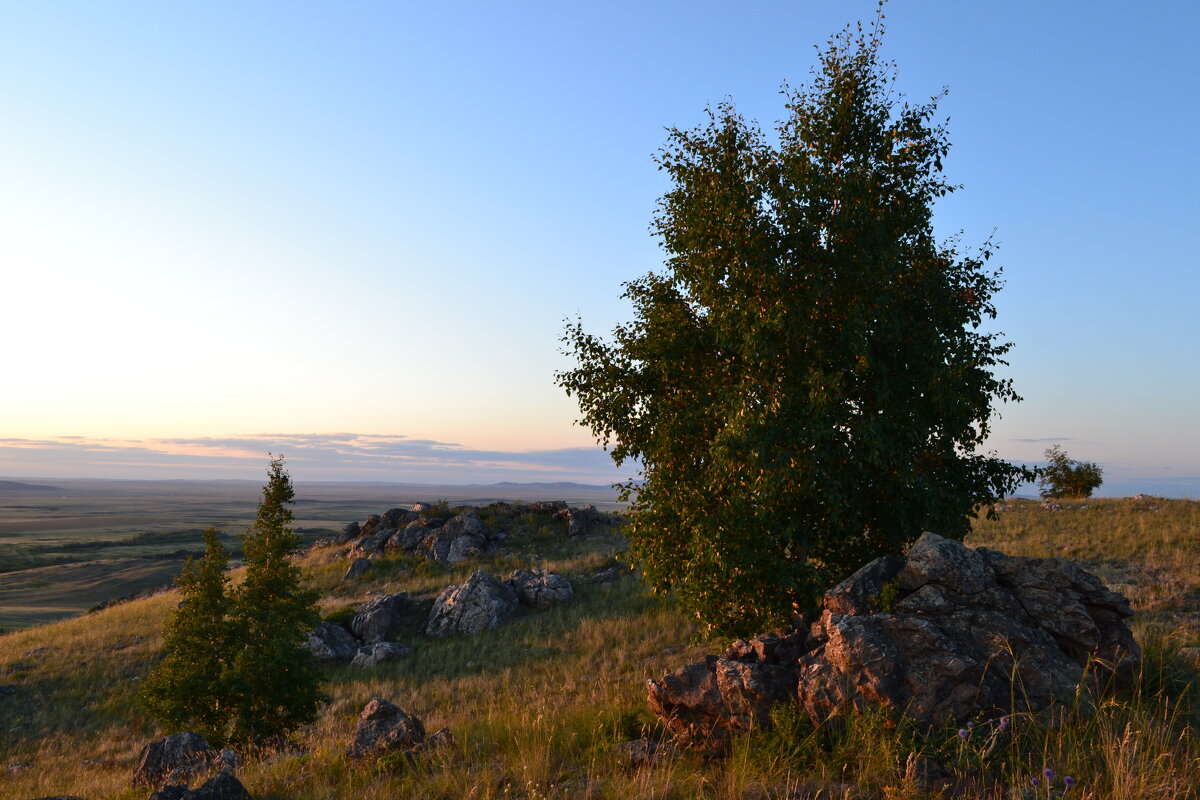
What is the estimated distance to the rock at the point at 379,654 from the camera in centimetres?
2652

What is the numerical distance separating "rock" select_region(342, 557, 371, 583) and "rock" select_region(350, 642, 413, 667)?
12816 mm

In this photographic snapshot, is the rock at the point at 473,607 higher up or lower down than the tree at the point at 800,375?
lower down

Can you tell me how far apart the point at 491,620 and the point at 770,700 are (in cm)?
2113

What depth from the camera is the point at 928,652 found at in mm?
9359

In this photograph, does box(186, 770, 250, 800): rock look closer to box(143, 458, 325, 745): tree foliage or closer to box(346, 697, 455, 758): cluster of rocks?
box(346, 697, 455, 758): cluster of rocks

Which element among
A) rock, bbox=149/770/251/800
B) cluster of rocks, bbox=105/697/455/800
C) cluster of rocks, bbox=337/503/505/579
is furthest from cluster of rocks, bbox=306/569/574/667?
rock, bbox=149/770/251/800

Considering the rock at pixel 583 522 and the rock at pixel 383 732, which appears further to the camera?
the rock at pixel 583 522

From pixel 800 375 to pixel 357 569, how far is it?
3384 centimetres

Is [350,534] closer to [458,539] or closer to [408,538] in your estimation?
[408,538]

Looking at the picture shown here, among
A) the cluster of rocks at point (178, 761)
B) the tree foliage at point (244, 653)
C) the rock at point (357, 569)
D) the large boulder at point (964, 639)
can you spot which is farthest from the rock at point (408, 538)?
the large boulder at point (964, 639)

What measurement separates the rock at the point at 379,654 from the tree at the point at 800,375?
15.9 m

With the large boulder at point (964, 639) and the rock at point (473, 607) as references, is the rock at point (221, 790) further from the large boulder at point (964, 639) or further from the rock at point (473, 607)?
the rock at point (473, 607)

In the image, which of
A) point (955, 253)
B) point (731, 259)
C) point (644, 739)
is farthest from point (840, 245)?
point (644, 739)

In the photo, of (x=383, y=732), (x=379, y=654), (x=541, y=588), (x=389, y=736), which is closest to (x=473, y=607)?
(x=541, y=588)
